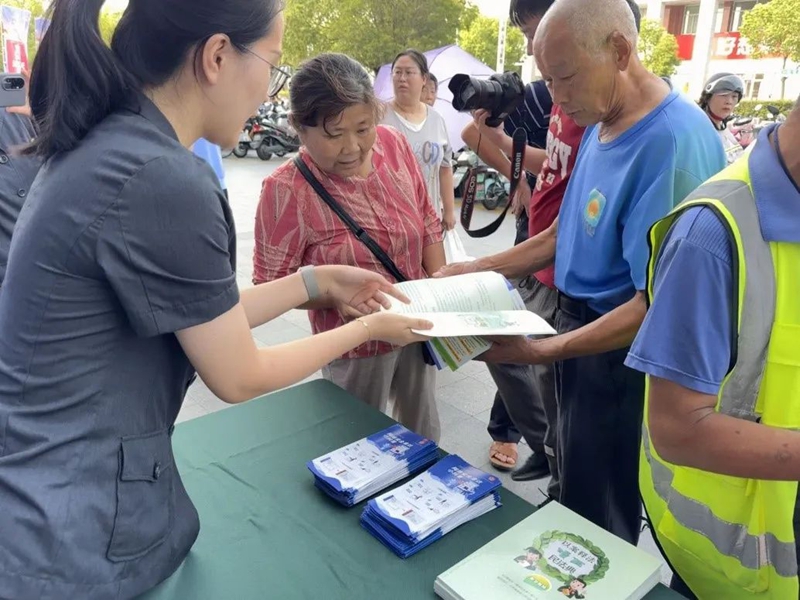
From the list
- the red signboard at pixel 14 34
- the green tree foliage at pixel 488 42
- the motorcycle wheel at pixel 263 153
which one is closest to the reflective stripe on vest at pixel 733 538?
the red signboard at pixel 14 34

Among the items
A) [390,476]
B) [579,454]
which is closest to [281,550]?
[390,476]

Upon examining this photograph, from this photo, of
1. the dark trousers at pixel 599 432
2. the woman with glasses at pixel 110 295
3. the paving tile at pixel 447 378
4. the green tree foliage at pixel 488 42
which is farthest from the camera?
the green tree foliage at pixel 488 42

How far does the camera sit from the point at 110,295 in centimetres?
76

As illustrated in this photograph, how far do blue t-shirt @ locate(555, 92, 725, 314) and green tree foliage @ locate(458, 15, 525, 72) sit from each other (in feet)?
80.1

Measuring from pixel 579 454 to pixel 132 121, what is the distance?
53.2 inches

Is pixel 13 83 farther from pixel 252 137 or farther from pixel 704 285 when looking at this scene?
pixel 252 137

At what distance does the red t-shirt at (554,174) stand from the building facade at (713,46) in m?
21.1

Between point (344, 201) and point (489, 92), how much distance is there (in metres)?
0.87

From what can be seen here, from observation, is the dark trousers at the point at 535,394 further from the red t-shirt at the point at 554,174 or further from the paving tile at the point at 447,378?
the paving tile at the point at 447,378

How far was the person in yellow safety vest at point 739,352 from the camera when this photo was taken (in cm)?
82

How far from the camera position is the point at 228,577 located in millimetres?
989

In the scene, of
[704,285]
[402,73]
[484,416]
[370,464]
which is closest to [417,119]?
[402,73]

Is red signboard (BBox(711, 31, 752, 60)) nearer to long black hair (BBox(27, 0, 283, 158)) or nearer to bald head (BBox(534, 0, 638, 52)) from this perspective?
bald head (BBox(534, 0, 638, 52))

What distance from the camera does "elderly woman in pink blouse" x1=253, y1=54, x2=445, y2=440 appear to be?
1585mm
